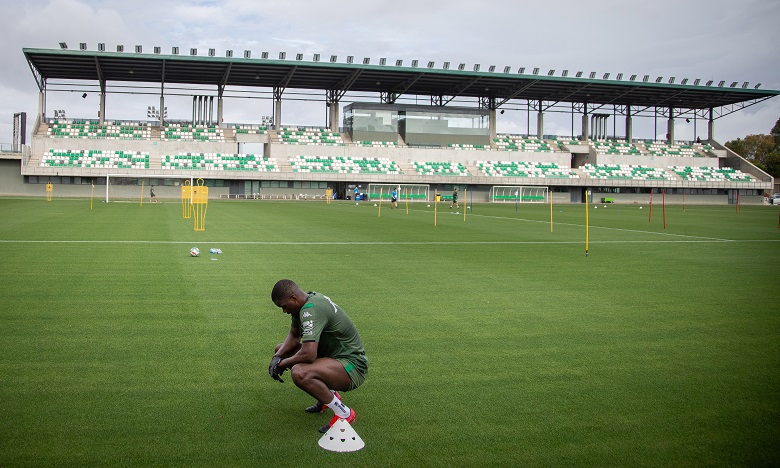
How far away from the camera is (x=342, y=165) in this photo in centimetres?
8312

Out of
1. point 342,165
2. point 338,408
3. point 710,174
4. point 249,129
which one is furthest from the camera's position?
point 710,174

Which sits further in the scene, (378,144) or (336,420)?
(378,144)

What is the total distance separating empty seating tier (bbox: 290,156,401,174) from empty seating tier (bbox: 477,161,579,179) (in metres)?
12.7

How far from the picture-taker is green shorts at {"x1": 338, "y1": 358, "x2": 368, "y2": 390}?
19.8ft

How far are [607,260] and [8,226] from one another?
75.9 ft

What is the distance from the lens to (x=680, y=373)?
768cm

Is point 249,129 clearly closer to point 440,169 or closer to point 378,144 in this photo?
point 378,144

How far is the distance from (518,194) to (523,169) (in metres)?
4.92

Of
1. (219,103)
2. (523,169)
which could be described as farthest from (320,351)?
(523,169)

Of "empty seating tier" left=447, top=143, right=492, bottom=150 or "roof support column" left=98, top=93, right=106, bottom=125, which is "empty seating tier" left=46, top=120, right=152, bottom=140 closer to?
"roof support column" left=98, top=93, right=106, bottom=125

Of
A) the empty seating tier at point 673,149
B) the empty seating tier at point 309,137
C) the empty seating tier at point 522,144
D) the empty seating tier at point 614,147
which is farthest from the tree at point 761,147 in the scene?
the empty seating tier at point 309,137

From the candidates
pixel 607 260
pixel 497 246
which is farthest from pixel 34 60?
pixel 607 260

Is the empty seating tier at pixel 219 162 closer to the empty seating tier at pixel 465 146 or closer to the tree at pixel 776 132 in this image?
the empty seating tier at pixel 465 146

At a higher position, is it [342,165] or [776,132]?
[776,132]
